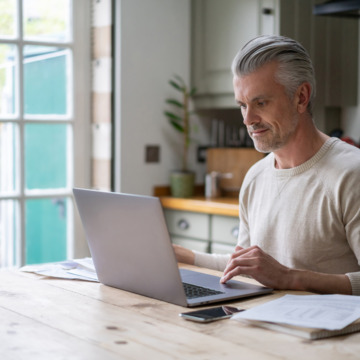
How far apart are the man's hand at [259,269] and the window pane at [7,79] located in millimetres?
2110

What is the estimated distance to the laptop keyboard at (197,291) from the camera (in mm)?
1612

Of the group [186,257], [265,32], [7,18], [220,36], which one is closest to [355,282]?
[186,257]

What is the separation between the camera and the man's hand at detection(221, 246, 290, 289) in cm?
168

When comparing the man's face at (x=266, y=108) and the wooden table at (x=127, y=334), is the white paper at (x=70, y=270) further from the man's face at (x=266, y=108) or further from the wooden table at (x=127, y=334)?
the man's face at (x=266, y=108)

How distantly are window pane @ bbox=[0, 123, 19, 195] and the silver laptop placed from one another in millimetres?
1815

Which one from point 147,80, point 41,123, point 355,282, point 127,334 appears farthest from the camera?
point 147,80

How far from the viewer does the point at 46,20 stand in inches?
142

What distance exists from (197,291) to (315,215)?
48 centimetres

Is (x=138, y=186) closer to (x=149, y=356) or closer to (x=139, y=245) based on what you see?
(x=139, y=245)

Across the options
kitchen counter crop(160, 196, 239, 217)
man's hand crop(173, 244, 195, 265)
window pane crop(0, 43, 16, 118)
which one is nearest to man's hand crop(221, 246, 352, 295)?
man's hand crop(173, 244, 195, 265)

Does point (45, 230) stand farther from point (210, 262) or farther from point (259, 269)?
point (259, 269)

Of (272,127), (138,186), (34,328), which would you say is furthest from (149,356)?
(138,186)

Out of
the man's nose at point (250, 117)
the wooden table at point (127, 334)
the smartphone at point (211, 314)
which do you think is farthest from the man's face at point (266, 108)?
the smartphone at point (211, 314)

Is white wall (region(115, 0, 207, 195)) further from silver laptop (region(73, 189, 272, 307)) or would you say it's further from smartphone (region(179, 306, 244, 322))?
smartphone (region(179, 306, 244, 322))
